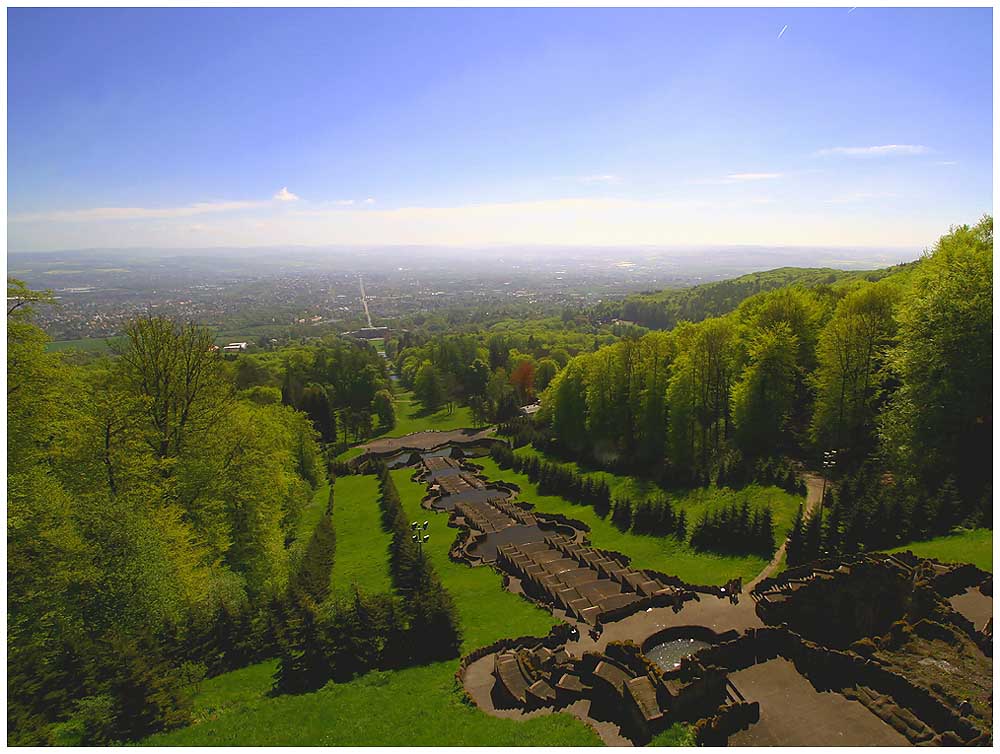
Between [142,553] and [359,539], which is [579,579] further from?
[142,553]

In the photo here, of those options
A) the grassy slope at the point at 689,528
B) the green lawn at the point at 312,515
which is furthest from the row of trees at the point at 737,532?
the green lawn at the point at 312,515

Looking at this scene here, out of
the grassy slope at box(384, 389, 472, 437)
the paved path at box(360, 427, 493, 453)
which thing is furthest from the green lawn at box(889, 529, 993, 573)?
the grassy slope at box(384, 389, 472, 437)

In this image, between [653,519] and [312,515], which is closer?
[653,519]

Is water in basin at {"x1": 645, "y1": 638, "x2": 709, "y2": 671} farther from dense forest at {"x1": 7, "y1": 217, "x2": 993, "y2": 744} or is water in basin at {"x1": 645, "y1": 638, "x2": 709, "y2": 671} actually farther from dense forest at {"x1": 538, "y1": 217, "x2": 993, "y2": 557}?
dense forest at {"x1": 538, "y1": 217, "x2": 993, "y2": 557}

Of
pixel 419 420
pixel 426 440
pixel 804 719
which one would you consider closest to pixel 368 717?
pixel 804 719

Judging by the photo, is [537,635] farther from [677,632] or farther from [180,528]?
[180,528]
